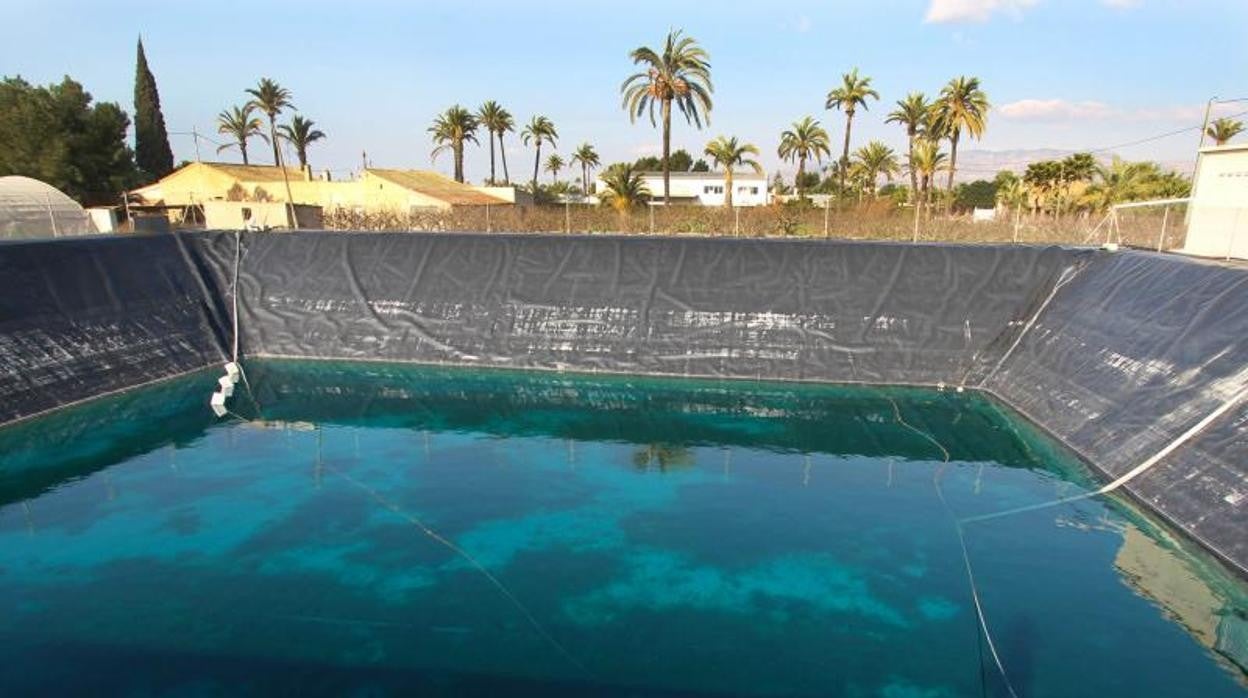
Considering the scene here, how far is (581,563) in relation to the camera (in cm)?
889

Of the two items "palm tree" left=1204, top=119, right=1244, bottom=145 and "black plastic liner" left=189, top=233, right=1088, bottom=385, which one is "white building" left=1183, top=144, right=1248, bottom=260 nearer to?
"black plastic liner" left=189, top=233, right=1088, bottom=385

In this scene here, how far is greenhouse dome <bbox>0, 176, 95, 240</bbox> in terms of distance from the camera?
2659 cm

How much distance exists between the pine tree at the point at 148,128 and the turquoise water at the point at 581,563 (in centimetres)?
4577

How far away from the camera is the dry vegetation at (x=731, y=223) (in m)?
26.0

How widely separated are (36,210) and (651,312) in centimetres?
2658

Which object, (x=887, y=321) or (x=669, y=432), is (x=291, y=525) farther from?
(x=887, y=321)

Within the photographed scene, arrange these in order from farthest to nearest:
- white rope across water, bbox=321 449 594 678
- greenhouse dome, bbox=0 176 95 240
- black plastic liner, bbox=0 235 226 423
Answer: greenhouse dome, bbox=0 176 95 240 → black plastic liner, bbox=0 235 226 423 → white rope across water, bbox=321 449 594 678

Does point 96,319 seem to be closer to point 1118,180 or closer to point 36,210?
point 36,210

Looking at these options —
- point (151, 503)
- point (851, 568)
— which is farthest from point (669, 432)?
point (151, 503)

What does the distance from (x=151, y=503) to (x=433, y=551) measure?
16.2ft

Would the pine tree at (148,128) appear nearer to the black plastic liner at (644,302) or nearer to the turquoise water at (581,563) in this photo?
the black plastic liner at (644,302)

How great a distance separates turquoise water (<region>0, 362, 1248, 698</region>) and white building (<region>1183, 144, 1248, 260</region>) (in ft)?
21.1

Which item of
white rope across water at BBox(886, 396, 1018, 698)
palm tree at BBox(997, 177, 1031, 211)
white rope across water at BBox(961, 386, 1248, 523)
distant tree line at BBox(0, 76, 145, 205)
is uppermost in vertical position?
distant tree line at BBox(0, 76, 145, 205)

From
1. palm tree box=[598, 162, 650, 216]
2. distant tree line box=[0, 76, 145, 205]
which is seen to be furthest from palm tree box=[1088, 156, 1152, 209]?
distant tree line box=[0, 76, 145, 205]
